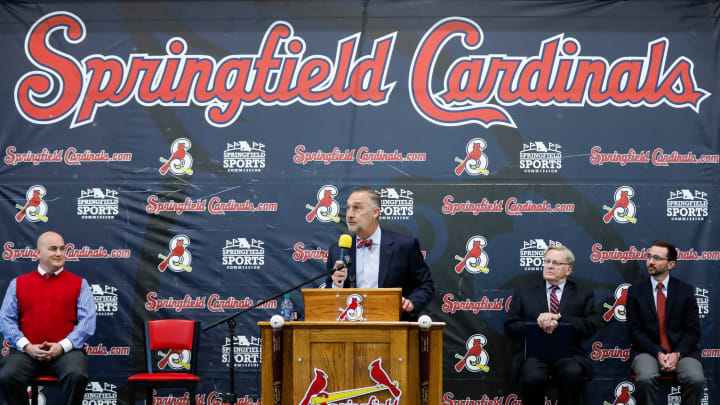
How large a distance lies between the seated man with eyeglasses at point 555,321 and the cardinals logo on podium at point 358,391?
6.36 ft

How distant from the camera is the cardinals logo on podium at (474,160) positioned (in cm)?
710

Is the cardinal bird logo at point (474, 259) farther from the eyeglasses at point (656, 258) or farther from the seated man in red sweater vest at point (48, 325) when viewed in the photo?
the seated man in red sweater vest at point (48, 325)

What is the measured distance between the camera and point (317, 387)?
4641 mm

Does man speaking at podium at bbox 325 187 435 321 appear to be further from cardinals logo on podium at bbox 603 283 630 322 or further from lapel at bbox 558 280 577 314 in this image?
cardinals logo on podium at bbox 603 283 630 322

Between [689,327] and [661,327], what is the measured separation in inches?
8.7

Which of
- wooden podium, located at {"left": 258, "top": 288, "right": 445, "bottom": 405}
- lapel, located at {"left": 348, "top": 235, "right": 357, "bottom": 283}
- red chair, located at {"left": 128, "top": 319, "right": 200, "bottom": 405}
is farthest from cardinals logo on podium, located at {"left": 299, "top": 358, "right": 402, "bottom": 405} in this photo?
red chair, located at {"left": 128, "top": 319, "right": 200, "bottom": 405}

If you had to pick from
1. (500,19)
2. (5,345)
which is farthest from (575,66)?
(5,345)

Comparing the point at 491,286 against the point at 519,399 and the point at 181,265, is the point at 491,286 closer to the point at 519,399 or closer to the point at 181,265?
the point at 519,399

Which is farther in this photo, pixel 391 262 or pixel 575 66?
pixel 575 66

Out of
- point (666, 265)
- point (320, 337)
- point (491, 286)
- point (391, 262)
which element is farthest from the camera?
point (491, 286)

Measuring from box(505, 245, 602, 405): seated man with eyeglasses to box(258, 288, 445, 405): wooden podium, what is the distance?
1774 mm

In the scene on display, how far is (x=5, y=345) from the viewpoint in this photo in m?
7.18

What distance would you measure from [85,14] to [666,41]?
18.1ft

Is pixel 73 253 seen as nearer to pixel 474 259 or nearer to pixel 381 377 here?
pixel 474 259
